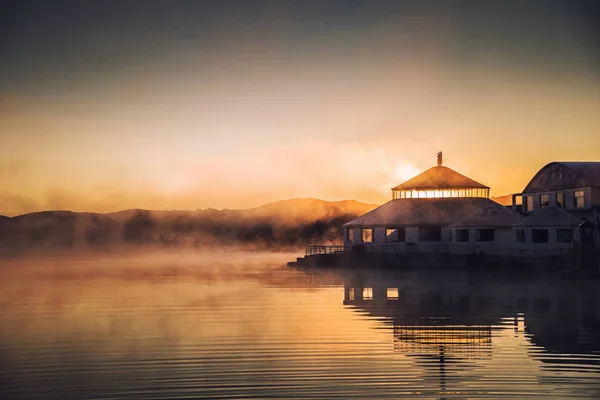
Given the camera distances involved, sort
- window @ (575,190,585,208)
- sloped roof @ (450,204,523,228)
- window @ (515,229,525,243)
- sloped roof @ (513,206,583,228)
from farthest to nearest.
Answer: sloped roof @ (450,204,523,228)
window @ (575,190,585,208)
window @ (515,229,525,243)
sloped roof @ (513,206,583,228)

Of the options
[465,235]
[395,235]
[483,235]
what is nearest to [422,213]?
[395,235]

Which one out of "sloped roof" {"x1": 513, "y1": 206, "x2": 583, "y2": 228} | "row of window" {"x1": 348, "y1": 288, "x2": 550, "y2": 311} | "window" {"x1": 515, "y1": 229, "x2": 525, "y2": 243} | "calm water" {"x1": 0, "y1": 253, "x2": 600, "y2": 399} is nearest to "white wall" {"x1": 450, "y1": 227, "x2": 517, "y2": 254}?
"window" {"x1": 515, "y1": 229, "x2": 525, "y2": 243}

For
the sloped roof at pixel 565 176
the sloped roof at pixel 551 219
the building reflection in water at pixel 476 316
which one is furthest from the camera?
the sloped roof at pixel 565 176

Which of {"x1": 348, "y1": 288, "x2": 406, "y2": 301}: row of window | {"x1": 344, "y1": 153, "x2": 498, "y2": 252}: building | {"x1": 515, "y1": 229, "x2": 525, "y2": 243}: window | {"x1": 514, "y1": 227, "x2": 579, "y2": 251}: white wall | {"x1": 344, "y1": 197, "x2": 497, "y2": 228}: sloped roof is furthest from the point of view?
{"x1": 344, "y1": 197, "x2": 497, "y2": 228}: sloped roof

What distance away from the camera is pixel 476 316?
3916 centimetres

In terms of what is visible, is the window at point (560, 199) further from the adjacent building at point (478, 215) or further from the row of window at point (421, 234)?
the row of window at point (421, 234)

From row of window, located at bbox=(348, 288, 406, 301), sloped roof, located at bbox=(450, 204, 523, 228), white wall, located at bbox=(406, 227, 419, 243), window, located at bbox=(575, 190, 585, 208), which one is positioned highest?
window, located at bbox=(575, 190, 585, 208)

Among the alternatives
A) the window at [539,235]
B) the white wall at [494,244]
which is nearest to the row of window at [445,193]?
the white wall at [494,244]

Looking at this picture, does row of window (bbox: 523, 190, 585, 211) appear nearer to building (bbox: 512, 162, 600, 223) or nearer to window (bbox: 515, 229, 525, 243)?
building (bbox: 512, 162, 600, 223)

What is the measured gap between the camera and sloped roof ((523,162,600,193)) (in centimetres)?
8694

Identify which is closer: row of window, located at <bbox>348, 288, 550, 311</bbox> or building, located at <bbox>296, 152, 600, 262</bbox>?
row of window, located at <bbox>348, 288, 550, 311</bbox>

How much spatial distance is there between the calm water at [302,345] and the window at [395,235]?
40532 mm

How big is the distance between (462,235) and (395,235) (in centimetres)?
919

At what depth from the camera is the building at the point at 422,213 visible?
3728 inches
